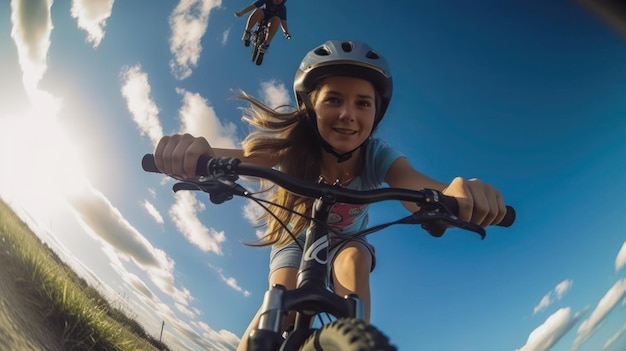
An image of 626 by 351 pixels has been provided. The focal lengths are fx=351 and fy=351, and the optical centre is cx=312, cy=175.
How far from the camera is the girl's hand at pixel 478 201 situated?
46cm

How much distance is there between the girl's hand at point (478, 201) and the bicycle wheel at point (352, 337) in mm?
238

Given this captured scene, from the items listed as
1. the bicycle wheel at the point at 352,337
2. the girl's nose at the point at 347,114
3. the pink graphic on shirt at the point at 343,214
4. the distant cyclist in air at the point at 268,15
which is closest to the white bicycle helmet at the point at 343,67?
the girl's nose at the point at 347,114

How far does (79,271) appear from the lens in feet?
3.90

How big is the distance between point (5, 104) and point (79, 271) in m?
0.66

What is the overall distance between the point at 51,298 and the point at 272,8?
5.60 ft

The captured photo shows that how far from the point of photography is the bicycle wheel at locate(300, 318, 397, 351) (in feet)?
0.88

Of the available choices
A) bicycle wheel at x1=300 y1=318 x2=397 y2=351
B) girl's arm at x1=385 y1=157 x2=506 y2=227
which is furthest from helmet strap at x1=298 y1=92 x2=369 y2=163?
bicycle wheel at x1=300 y1=318 x2=397 y2=351

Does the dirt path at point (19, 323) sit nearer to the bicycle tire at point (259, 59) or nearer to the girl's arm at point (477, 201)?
the girl's arm at point (477, 201)

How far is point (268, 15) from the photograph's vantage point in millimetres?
1937

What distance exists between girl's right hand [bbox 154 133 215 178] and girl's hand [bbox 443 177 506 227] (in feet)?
1.12

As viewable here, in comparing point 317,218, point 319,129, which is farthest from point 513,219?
point 319,129

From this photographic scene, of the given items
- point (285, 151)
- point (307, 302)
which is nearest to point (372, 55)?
point (285, 151)

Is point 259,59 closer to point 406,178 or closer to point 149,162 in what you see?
point 406,178

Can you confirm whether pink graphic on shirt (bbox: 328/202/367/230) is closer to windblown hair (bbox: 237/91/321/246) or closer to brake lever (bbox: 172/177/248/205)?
windblown hair (bbox: 237/91/321/246)
